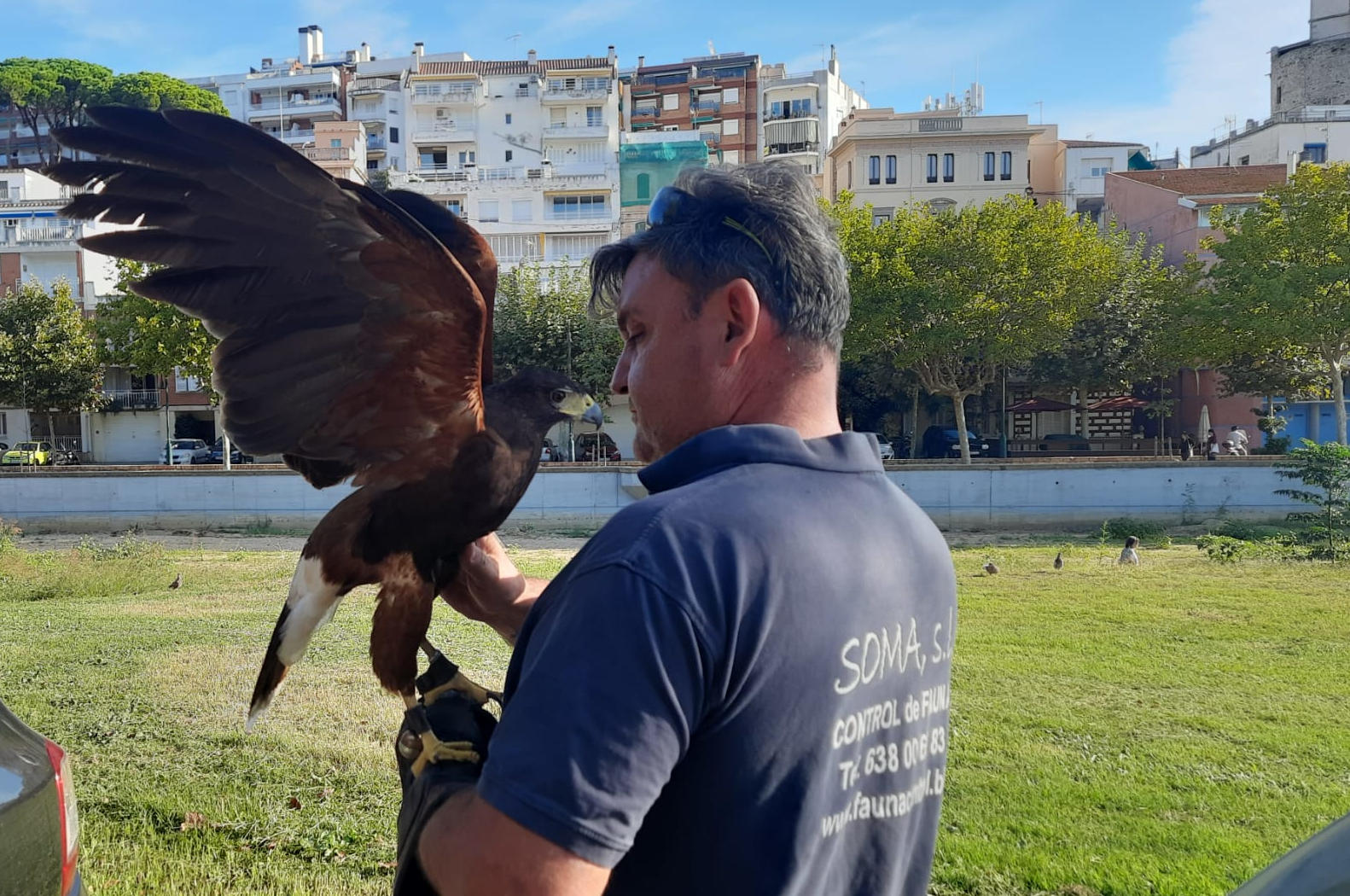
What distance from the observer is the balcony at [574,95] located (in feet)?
170

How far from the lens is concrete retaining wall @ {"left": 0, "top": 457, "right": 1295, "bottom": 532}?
19.9 m

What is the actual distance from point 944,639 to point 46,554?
49.4ft

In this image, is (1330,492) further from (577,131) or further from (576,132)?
(577,131)

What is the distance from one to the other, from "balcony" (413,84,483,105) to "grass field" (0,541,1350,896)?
45575 mm

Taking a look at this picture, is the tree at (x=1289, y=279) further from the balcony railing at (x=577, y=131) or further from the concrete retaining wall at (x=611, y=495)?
the balcony railing at (x=577, y=131)

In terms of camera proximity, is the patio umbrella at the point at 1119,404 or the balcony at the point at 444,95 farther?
the balcony at the point at 444,95

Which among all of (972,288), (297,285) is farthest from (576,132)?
(297,285)

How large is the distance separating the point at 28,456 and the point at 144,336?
12.3m

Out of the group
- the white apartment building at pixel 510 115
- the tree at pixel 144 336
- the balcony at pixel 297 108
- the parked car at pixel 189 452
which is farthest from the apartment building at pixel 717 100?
the tree at pixel 144 336

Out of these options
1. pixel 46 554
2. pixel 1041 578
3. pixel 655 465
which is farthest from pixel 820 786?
pixel 46 554

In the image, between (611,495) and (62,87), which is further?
(62,87)

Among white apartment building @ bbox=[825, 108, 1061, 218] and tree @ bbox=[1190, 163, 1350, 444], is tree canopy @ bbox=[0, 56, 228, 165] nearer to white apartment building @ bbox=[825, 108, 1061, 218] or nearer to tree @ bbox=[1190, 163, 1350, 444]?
white apartment building @ bbox=[825, 108, 1061, 218]

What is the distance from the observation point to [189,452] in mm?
36875

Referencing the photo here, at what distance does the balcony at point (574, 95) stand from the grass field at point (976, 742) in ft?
147
